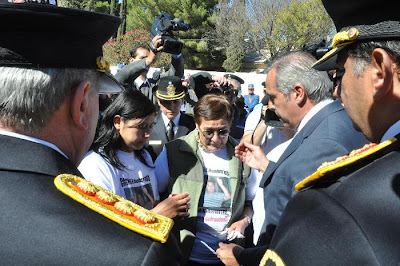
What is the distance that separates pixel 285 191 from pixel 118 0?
143 ft

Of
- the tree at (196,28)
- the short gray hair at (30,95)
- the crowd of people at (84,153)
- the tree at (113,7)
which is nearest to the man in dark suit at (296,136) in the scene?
the crowd of people at (84,153)

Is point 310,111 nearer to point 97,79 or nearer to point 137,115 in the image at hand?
point 137,115

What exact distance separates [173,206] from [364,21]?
5.87 feet

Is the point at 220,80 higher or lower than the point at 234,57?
higher

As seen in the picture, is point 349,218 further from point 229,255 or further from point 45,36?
point 229,255

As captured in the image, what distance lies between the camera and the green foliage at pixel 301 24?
27.2 metres

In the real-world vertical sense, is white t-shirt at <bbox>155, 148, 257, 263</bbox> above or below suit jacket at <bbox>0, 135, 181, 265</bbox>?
below

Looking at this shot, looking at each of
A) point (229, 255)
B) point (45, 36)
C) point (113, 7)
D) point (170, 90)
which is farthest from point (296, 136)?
point (113, 7)

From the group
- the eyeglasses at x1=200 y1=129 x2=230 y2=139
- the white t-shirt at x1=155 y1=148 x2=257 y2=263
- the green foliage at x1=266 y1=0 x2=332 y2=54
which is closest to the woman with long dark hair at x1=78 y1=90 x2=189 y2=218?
the white t-shirt at x1=155 y1=148 x2=257 y2=263

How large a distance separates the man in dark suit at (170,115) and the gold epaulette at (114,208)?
3.23 m

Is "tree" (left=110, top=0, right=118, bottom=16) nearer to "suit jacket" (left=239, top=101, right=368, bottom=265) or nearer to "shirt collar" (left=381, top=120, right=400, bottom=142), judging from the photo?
"suit jacket" (left=239, top=101, right=368, bottom=265)

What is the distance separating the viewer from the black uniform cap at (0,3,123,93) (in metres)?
1.22

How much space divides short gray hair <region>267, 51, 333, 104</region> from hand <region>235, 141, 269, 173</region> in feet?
1.53

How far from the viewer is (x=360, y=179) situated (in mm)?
1097
